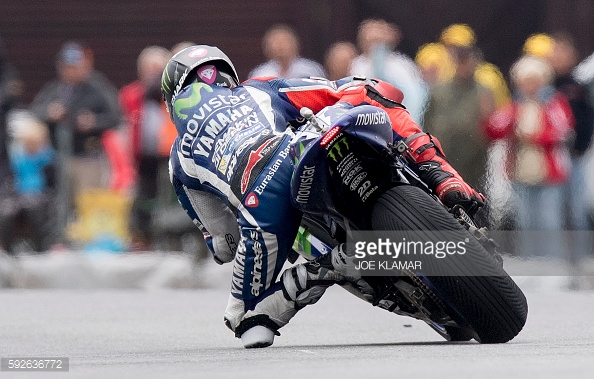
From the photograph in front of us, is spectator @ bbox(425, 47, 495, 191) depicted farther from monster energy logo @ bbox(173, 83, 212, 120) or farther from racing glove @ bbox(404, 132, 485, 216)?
monster energy logo @ bbox(173, 83, 212, 120)

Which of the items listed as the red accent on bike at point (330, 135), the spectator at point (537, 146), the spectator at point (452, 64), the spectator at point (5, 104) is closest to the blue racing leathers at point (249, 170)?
the red accent on bike at point (330, 135)

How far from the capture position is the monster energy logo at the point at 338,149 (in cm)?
578

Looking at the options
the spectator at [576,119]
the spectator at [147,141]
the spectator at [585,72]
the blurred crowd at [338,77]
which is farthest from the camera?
the spectator at [147,141]

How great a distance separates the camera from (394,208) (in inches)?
231

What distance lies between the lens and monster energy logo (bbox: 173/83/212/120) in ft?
22.0

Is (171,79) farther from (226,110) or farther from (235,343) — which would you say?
(235,343)

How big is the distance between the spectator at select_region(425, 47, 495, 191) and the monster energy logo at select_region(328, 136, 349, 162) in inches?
44.0

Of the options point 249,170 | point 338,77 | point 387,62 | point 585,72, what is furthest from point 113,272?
point 249,170

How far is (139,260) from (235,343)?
421cm

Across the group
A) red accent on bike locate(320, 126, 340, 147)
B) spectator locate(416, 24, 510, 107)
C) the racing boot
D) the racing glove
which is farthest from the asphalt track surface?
spectator locate(416, 24, 510, 107)

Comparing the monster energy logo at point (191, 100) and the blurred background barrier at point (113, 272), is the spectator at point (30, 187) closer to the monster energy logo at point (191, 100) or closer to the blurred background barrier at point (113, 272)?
the blurred background barrier at point (113, 272)

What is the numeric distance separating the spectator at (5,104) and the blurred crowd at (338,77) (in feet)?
0.04

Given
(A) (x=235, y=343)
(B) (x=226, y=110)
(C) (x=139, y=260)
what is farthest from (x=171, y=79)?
(C) (x=139, y=260)

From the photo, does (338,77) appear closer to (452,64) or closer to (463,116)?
(452,64)
